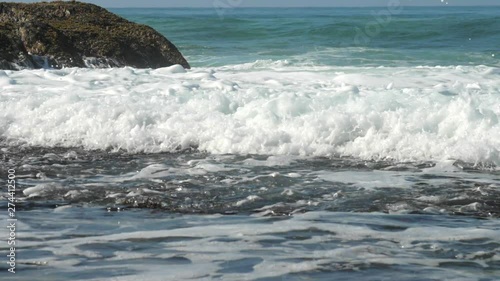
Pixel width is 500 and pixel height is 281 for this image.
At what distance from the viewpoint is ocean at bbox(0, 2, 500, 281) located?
5.29 metres

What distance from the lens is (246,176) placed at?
25.2 feet

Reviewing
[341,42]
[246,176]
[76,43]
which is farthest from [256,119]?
[341,42]

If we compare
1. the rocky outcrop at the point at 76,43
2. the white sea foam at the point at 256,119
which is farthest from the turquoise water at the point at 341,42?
the white sea foam at the point at 256,119

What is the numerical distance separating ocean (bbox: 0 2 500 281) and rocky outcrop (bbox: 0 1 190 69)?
2.70 ft

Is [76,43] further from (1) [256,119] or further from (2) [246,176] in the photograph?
(2) [246,176]

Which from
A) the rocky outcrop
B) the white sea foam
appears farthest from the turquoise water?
the white sea foam

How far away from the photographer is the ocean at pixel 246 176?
17.4ft

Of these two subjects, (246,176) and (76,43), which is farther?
(76,43)

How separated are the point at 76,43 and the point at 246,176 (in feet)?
27.1

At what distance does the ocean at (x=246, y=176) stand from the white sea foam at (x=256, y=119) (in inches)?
1.0

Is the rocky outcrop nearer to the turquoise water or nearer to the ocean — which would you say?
the ocean

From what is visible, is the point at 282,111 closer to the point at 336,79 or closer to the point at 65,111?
the point at 65,111

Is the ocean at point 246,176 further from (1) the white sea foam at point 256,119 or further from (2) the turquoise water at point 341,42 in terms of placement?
(2) the turquoise water at point 341,42

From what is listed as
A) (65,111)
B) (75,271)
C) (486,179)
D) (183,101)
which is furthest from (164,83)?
(75,271)
